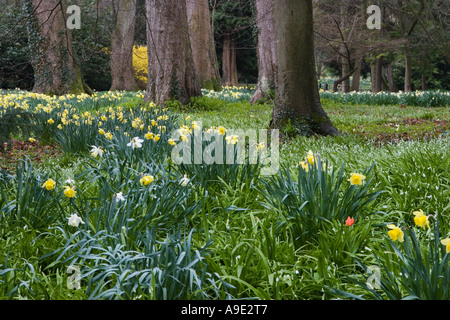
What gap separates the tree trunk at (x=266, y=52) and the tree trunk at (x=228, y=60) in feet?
47.7

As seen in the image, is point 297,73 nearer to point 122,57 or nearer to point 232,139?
point 232,139

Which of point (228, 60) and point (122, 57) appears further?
point (228, 60)

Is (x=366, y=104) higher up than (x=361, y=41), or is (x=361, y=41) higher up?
(x=361, y=41)

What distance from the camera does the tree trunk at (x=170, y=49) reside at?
30.7 ft

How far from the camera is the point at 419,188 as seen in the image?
300 centimetres

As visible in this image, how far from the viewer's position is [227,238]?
245cm

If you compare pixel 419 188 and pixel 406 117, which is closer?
pixel 419 188

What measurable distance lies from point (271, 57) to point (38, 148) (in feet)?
22.9

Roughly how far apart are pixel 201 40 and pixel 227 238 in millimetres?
15524

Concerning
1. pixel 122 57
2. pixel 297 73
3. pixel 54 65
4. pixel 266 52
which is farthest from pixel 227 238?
pixel 122 57

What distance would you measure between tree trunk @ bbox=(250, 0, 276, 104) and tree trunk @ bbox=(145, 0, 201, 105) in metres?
2.46

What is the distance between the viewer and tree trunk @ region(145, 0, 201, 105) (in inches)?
368
